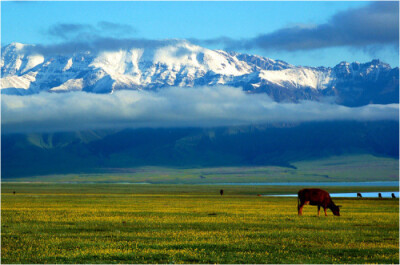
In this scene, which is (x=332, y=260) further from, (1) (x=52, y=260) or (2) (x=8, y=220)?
(2) (x=8, y=220)

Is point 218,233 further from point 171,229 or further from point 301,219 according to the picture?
point 301,219

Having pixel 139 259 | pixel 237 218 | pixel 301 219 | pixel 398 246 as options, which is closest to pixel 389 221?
pixel 301 219

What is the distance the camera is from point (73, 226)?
37.9 metres

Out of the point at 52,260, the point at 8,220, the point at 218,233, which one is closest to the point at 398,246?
the point at 218,233

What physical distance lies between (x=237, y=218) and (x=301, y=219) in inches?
179

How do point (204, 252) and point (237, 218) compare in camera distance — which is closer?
point (204, 252)

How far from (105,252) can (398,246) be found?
13.5 m

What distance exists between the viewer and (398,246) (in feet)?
97.5

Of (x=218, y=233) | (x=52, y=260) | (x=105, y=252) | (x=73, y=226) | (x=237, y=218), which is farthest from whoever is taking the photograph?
(x=237, y=218)

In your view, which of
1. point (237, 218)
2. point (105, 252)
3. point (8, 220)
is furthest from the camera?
point (237, 218)

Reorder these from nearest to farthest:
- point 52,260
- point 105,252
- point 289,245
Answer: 1. point 52,260
2. point 105,252
3. point 289,245

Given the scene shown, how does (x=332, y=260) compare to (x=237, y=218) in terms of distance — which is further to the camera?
(x=237, y=218)

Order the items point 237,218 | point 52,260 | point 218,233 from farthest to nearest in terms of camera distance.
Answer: point 237,218
point 218,233
point 52,260

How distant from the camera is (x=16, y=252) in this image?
26750 mm
